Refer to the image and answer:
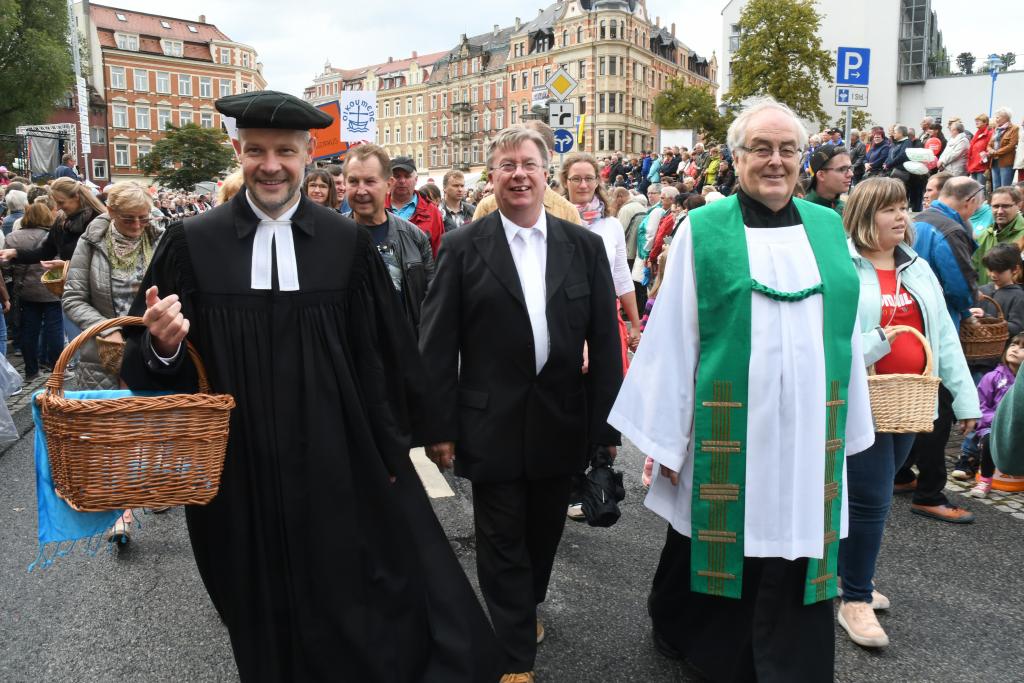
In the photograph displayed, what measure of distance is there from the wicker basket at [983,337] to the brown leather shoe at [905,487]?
37.0 inches

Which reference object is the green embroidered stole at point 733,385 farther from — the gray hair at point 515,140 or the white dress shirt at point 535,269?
the gray hair at point 515,140

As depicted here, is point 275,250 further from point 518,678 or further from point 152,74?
point 152,74

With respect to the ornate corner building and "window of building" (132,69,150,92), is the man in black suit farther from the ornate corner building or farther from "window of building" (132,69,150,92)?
"window of building" (132,69,150,92)

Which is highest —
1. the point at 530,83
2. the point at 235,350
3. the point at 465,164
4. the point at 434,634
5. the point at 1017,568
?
the point at 530,83

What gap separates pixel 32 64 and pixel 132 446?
48.3m

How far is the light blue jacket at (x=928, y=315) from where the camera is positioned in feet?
12.3

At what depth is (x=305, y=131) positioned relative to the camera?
2.68 metres

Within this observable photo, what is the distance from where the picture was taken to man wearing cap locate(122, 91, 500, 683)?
2.60 m

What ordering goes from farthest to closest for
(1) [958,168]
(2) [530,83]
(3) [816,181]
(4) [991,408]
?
(2) [530,83]
(1) [958,168]
(4) [991,408]
(3) [816,181]

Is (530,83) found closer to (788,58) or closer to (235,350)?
(788,58)

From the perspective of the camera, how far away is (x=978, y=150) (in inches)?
608

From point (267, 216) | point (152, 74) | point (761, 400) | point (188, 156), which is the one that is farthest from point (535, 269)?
point (152, 74)

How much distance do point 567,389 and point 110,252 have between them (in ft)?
10.3

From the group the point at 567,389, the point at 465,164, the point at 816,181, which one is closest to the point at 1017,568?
the point at 816,181
